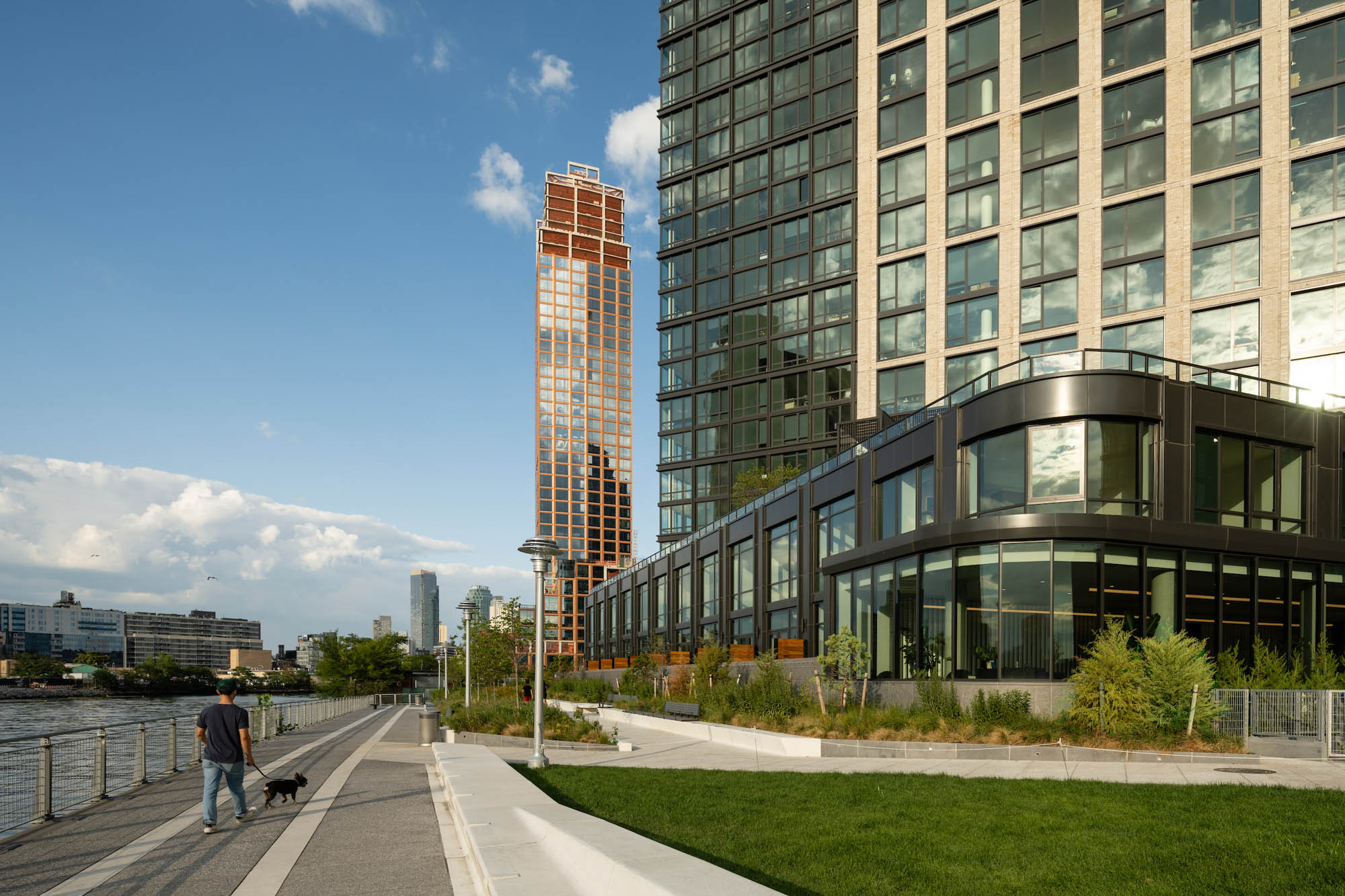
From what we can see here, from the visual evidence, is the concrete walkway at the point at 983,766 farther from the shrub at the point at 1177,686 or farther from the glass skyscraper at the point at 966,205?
the glass skyscraper at the point at 966,205

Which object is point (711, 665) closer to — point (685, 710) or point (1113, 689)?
point (685, 710)

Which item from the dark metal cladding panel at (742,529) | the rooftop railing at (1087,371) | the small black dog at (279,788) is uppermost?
the rooftop railing at (1087,371)

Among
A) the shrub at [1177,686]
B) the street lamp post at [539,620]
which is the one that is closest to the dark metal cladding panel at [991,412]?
the shrub at [1177,686]

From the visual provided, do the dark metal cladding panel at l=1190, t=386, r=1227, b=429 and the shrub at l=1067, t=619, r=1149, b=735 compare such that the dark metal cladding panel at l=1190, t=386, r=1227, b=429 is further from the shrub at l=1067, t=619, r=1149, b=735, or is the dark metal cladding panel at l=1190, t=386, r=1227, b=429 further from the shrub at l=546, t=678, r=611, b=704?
the shrub at l=546, t=678, r=611, b=704

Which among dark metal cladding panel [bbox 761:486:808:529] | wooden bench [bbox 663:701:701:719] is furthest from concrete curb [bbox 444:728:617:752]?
dark metal cladding panel [bbox 761:486:808:529]

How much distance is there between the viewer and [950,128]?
47.1 m

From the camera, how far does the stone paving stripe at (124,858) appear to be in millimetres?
8367

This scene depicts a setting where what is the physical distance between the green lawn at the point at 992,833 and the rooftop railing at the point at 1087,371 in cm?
1332

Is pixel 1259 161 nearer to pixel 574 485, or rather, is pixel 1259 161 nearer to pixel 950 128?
pixel 950 128

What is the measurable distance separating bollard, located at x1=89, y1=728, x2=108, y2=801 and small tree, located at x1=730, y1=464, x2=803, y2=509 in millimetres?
41259

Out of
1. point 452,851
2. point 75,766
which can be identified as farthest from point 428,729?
point 452,851

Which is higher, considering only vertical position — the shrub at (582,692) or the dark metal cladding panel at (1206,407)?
the dark metal cladding panel at (1206,407)

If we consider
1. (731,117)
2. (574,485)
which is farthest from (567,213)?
(731,117)

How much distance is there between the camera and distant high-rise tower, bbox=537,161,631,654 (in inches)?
6388
